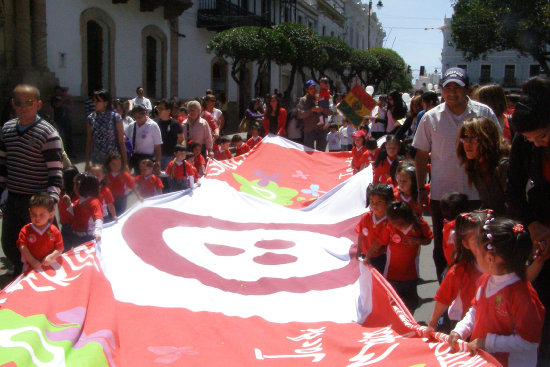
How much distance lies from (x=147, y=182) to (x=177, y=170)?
2.19 feet

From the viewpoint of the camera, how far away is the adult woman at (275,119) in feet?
35.0

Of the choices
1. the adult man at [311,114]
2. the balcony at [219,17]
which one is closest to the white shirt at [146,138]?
the adult man at [311,114]

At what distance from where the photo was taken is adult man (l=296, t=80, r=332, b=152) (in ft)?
34.0

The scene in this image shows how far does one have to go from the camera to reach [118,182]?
671cm

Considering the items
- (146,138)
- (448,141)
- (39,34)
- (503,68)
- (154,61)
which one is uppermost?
(503,68)

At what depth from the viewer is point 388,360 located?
3186 mm

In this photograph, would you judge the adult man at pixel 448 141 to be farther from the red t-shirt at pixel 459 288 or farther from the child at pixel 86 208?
the child at pixel 86 208

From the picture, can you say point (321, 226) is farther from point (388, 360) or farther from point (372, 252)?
point (388, 360)

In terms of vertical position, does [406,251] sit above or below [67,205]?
below

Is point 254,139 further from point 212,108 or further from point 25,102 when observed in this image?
point 25,102

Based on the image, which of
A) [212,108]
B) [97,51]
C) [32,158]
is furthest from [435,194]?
[97,51]

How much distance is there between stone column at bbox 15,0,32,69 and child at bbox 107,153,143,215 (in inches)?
373

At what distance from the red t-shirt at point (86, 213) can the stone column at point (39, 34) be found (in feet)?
36.6

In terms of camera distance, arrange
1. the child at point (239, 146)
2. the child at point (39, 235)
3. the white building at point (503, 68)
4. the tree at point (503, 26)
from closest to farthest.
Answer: the child at point (39, 235) < the child at point (239, 146) < the tree at point (503, 26) < the white building at point (503, 68)
